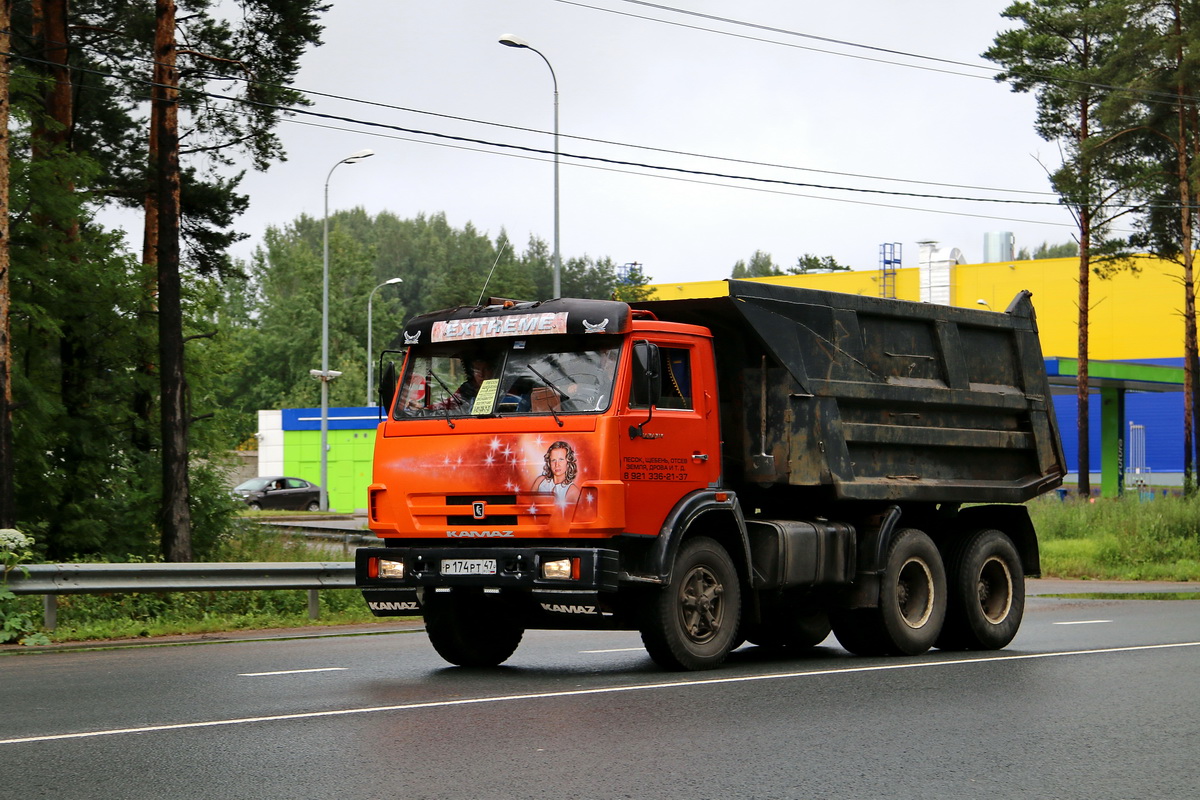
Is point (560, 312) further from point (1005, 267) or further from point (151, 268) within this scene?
point (1005, 267)

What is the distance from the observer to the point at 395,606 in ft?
36.7

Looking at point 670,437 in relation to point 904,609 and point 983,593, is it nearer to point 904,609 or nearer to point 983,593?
point 904,609

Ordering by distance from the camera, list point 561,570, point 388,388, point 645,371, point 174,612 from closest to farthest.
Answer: point 561,570
point 645,371
point 388,388
point 174,612

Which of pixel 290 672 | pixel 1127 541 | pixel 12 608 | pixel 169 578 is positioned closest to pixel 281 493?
pixel 1127 541

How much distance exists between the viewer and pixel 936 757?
729cm

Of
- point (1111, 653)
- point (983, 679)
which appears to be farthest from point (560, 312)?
point (1111, 653)

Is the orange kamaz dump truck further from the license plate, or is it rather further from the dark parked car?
the dark parked car

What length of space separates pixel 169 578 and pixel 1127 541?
63.9 feet

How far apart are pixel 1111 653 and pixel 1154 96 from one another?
3236 cm

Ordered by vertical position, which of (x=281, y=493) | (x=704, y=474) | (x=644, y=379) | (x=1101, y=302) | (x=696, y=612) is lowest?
(x=281, y=493)

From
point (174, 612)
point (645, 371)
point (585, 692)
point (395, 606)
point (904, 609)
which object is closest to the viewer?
point (585, 692)

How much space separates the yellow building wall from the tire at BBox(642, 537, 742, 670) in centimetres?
6160

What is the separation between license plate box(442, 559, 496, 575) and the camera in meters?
10.5

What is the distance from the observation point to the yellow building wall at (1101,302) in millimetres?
73250
